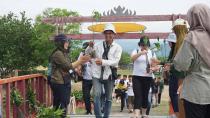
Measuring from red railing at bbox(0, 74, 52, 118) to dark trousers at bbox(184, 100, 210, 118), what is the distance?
3.56m

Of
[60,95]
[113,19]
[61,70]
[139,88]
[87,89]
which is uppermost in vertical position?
[113,19]

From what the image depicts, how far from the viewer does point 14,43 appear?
2264 centimetres

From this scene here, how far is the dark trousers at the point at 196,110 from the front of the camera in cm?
503

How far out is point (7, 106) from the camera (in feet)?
26.8

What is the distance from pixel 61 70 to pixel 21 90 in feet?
2.98

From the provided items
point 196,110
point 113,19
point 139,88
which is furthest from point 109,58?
point 113,19

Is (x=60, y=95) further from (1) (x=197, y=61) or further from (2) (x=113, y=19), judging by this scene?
(2) (x=113, y=19)

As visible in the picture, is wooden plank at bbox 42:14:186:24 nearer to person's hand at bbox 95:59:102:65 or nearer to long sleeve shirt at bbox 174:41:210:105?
person's hand at bbox 95:59:102:65

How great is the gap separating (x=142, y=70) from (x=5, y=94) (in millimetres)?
2537

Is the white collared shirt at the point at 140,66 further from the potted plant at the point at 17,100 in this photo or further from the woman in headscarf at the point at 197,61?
the woman in headscarf at the point at 197,61

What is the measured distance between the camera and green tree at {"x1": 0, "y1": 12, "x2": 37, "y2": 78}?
875 inches

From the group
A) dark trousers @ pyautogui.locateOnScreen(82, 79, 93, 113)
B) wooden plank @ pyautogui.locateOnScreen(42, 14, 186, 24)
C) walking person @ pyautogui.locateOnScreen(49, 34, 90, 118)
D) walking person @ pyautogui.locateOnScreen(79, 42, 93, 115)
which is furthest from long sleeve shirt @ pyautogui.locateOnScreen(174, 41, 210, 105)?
wooden plank @ pyautogui.locateOnScreen(42, 14, 186, 24)

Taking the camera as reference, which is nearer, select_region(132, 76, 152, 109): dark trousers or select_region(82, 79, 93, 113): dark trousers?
select_region(132, 76, 152, 109): dark trousers

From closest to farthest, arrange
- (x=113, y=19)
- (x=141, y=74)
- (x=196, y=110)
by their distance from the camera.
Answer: (x=196, y=110)
(x=141, y=74)
(x=113, y=19)
